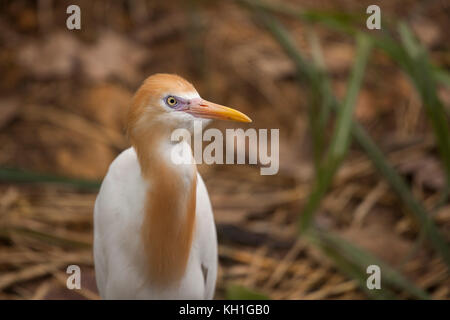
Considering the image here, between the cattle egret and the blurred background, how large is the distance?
136 mm

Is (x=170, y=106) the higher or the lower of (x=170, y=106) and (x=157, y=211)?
the higher

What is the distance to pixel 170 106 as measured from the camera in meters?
0.83

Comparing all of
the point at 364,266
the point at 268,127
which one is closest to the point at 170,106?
the point at 364,266

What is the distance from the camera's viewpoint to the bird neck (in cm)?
87

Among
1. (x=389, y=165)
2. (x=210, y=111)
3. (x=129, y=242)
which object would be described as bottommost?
(x=129, y=242)

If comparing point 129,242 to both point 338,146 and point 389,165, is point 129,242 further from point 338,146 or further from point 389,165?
point 389,165

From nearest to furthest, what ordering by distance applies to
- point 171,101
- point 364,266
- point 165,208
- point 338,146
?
point 171,101
point 165,208
point 338,146
point 364,266

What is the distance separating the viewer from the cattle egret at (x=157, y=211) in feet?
2.72

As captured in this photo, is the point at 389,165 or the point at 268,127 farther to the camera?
the point at 268,127

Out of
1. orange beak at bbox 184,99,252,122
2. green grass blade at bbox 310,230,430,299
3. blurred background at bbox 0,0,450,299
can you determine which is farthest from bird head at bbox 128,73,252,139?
green grass blade at bbox 310,230,430,299

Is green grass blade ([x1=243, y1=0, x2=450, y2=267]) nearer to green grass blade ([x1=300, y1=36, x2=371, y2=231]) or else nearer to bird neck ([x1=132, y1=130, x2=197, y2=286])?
green grass blade ([x1=300, y1=36, x2=371, y2=231])

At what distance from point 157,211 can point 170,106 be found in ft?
0.65

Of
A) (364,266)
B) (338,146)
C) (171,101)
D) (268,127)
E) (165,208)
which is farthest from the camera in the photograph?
(268,127)

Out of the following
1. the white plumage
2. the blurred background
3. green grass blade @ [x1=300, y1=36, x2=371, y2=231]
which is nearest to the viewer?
the white plumage
